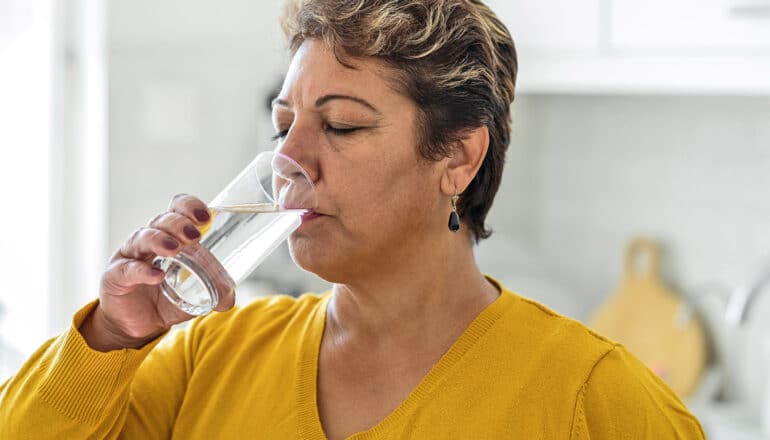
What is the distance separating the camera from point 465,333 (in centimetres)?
136

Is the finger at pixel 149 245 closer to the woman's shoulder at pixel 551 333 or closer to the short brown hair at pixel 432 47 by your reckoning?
the short brown hair at pixel 432 47

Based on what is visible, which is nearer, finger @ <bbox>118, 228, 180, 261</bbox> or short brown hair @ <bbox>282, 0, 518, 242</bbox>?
finger @ <bbox>118, 228, 180, 261</bbox>

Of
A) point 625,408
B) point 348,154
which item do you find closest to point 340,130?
point 348,154

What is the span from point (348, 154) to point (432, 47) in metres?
0.17

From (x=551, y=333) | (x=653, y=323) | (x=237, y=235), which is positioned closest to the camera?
(x=237, y=235)

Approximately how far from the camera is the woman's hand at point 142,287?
1140 mm

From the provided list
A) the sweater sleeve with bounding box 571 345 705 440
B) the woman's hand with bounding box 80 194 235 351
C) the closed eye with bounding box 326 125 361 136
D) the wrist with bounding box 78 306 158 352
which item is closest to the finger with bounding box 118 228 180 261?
the woman's hand with bounding box 80 194 235 351

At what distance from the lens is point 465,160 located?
4.49 ft

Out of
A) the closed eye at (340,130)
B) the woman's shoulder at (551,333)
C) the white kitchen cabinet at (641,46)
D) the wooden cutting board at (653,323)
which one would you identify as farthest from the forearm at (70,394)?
the wooden cutting board at (653,323)

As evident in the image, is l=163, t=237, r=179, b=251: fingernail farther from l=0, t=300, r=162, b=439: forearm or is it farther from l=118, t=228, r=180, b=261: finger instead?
l=0, t=300, r=162, b=439: forearm

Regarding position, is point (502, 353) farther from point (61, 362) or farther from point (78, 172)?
point (78, 172)

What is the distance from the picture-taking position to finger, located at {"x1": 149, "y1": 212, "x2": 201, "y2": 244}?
1134 millimetres

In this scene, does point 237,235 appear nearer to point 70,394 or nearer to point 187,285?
point 187,285

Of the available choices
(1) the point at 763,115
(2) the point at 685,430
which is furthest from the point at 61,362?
(1) the point at 763,115
